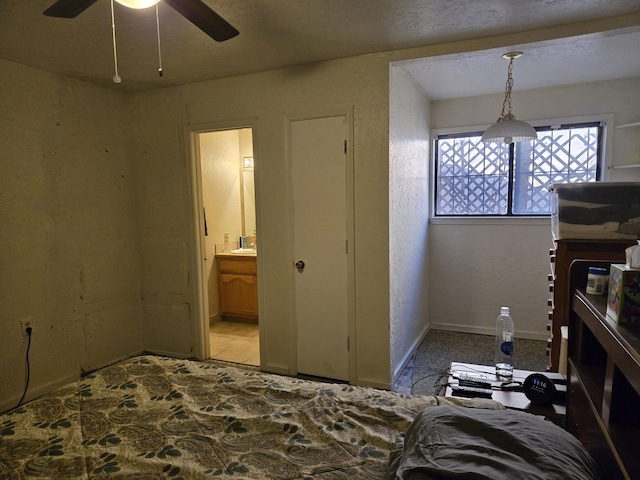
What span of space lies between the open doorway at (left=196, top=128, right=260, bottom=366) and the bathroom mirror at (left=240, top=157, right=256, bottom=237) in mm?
13

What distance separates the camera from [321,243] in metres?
2.98

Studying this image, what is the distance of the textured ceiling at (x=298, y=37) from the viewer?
2.06m

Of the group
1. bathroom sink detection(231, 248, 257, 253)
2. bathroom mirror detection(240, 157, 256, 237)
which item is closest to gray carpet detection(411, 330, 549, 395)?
bathroom sink detection(231, 248, 257, 253)

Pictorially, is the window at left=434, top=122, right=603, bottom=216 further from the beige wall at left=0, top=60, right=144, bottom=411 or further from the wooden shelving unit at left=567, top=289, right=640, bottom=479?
the beige wall at left=0, top=60, right=144, bottom=411

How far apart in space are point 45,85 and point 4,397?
2275 mm

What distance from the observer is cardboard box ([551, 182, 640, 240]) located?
217 cm

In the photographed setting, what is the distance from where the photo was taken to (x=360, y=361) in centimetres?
293

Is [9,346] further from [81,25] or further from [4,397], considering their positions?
[81,25]

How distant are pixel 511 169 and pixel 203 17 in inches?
133

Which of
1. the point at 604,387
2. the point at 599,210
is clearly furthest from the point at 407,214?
the point at 604,387

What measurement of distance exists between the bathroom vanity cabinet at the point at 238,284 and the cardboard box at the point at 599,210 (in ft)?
9.88

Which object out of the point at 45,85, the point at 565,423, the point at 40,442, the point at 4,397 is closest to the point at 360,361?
the point at 565,423

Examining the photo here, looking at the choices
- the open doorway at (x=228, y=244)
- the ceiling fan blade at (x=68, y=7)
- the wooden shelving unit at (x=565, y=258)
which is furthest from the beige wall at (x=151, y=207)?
the ceiling fan blade at (x=68, y=7)

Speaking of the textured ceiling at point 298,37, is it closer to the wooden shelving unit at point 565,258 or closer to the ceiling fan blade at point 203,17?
the ceiling fan blade at point 203,17
